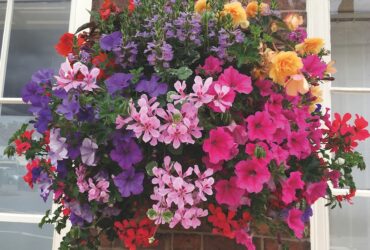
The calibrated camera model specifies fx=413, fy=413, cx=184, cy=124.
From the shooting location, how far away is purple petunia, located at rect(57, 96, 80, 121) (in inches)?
35.7

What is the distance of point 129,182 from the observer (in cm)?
92

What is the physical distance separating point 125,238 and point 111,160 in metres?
0.19

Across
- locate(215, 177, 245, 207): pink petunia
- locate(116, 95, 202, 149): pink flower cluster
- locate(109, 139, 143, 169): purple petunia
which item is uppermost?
locate(116, 95, 202, 149): pink flower cluster

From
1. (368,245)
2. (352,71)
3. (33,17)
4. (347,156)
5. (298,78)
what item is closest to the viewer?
(298,78)

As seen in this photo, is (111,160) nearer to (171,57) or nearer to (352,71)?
(171,57)

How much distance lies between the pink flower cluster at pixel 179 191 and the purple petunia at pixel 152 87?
0.48 ft

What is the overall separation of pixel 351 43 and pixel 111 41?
0.99 m

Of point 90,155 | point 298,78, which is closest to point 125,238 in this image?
point 90,155

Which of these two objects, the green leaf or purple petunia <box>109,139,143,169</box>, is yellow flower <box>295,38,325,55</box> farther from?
purple petunia <box>109,139,143,169</box>

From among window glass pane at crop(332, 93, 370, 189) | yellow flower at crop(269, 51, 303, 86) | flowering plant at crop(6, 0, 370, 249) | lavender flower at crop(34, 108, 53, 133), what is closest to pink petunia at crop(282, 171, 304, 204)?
flowering plant at crop(6, 0, 370, 249)

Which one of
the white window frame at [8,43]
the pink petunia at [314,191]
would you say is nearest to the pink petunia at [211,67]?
the pink petunia at [314,191]

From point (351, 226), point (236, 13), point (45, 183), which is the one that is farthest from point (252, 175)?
point (351, 226)

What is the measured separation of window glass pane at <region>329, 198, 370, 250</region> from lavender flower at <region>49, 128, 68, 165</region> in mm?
963

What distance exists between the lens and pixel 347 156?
1066 millimetres
